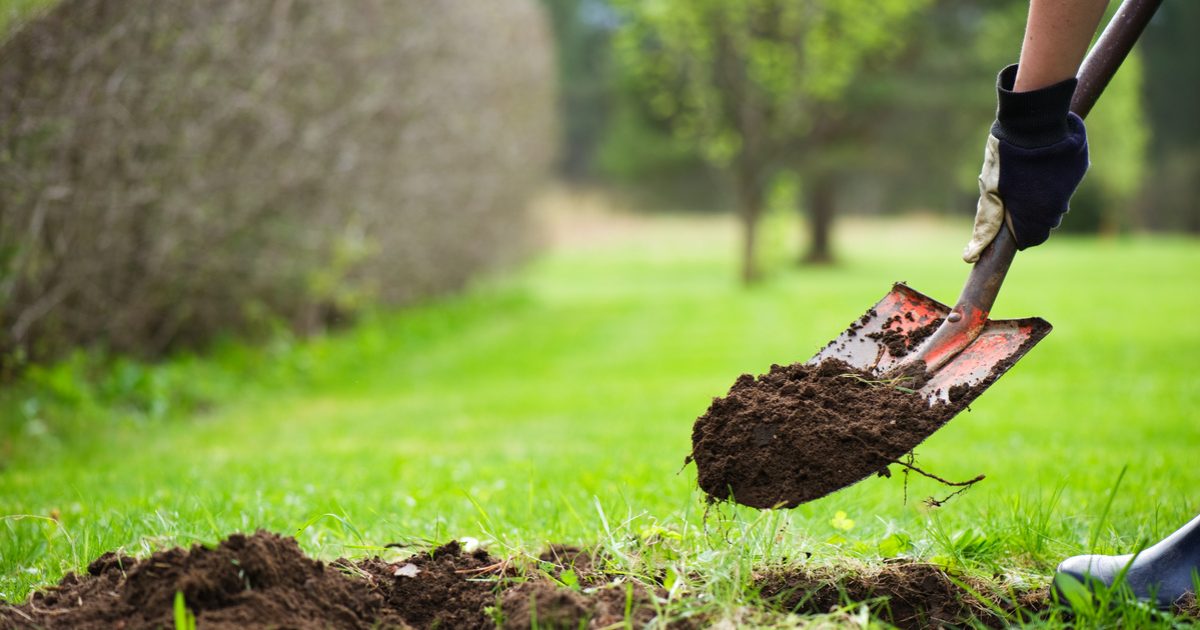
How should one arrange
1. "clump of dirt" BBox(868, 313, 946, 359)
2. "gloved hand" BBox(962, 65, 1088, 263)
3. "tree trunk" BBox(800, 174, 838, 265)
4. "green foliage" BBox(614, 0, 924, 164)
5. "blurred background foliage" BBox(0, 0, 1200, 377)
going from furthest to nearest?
"tree trunk" BBox(800, 174, 838, 265) → "green foliage" BBox(614, 0, 924, 164) → "blurred background foliage" BBox(0, 0, 1200, 377) → "clump of dirt" BBox(868, 313, 946, 359) → "gloved hand" BBox(962, 65, 1088, 263)

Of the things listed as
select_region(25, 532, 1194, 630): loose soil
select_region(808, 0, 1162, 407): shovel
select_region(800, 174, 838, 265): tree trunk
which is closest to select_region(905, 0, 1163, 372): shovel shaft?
select_region(808, 0, 1162, 407): shovel

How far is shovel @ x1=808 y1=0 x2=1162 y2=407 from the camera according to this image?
2676 mm

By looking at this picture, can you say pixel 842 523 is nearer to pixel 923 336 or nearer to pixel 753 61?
pixel 923 336

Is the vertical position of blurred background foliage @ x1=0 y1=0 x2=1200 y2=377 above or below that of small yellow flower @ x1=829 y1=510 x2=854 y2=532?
above

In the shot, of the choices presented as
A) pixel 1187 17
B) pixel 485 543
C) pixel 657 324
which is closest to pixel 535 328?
pixel 657 324

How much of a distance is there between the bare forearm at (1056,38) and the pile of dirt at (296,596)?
157 cm

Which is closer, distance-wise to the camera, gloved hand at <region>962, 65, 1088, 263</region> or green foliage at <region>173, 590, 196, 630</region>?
green foliage at <region>173, 590, 196, 630</region>

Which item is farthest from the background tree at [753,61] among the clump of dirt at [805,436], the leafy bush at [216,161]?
the clump of dirt at [805,436]

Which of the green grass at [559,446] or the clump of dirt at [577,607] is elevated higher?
the clump of dirt at [577,607]

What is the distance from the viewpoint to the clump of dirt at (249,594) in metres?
2.29

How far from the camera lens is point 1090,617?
2.33 metres

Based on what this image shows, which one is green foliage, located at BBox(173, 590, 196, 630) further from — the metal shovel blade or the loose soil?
the metal shovel blade

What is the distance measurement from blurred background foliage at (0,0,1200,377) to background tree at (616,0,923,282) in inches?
2.2

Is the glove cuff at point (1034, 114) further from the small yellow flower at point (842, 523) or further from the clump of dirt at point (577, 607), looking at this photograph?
the clump of dirt at point (577, 607)
